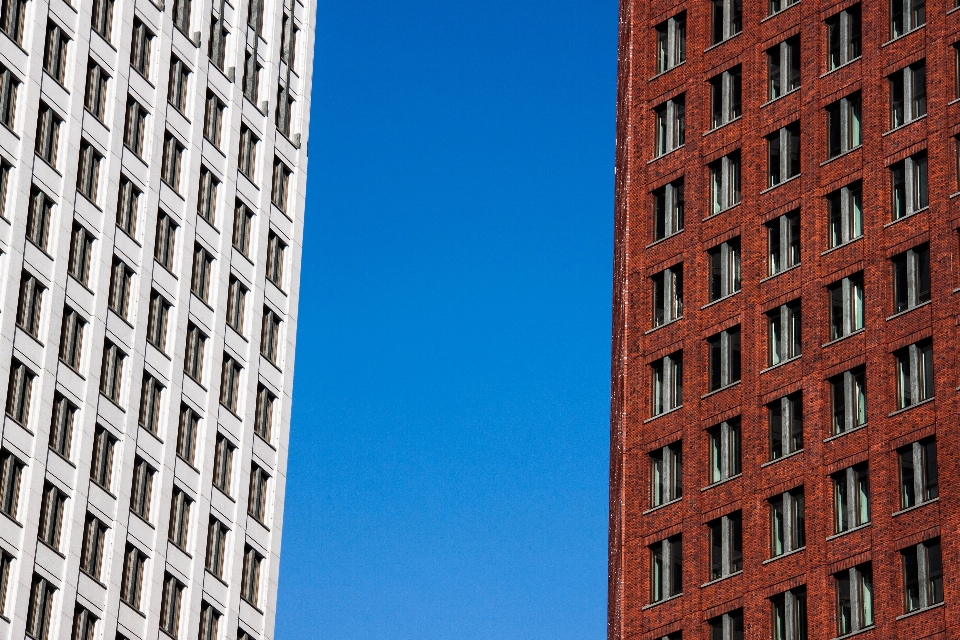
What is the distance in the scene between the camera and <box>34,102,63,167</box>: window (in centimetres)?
11488

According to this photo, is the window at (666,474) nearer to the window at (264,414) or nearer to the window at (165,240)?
the window at (264,414)

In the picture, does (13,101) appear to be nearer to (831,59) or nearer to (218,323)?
(218,323)

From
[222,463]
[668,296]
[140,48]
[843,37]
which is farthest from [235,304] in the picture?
[843,37]

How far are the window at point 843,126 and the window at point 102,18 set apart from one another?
3194 centimetres

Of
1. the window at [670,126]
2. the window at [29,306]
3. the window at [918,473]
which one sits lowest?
the window at [918,473]

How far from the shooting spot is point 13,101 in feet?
374

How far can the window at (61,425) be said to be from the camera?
112750mm

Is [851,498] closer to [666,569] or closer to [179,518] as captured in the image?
[666,569]

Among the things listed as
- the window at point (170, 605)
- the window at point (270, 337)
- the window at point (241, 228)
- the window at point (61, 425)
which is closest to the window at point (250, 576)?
the window at point (170, 605)

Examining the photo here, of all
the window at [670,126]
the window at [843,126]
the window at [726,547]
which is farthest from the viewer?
the window at [670,126]

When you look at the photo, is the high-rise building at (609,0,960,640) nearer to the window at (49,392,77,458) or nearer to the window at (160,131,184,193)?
the window at (160,131,184,193)

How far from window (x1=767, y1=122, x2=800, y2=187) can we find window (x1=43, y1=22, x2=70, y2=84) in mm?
30353

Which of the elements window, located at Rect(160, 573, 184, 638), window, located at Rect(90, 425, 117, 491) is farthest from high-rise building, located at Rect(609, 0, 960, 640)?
window, located at Rect(90, 425, 117, 491)

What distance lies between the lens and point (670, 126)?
404 feet
